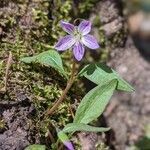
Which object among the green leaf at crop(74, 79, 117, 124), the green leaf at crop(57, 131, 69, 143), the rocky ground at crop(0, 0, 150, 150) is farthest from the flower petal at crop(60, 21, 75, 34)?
the rocky ground at crop(0, 0, 150, 150)

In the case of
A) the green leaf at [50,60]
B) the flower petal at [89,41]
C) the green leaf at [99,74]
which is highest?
the flower petal at [89,41]

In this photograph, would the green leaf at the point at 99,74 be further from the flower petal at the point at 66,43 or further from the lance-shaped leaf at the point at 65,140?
the lance-shaped leaf at the point at 65,140

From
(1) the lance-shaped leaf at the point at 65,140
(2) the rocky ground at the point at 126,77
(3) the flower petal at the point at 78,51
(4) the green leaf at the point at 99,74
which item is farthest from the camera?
(2) the rocky ground at the point at 126,77

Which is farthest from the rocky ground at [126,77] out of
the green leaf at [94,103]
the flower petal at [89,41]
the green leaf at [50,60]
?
the flower petal at [89,41]

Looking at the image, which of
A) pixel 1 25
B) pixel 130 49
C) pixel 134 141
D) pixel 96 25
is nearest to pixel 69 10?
pixel 96 25

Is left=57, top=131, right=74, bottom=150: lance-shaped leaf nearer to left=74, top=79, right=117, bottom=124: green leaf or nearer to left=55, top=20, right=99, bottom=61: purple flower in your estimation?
left=74, top=79, right=117, bottom=124: green leaf

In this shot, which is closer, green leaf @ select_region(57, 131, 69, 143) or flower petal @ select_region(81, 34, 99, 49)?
green leaf @ select_region(57, 131, 69, 143)

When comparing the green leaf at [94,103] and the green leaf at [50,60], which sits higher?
the green leaf at [50,60]

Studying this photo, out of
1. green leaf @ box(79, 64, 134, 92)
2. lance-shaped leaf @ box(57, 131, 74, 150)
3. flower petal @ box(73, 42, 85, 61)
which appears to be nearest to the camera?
lance-shaped leaf @ box(57, 131, 74, 150)
